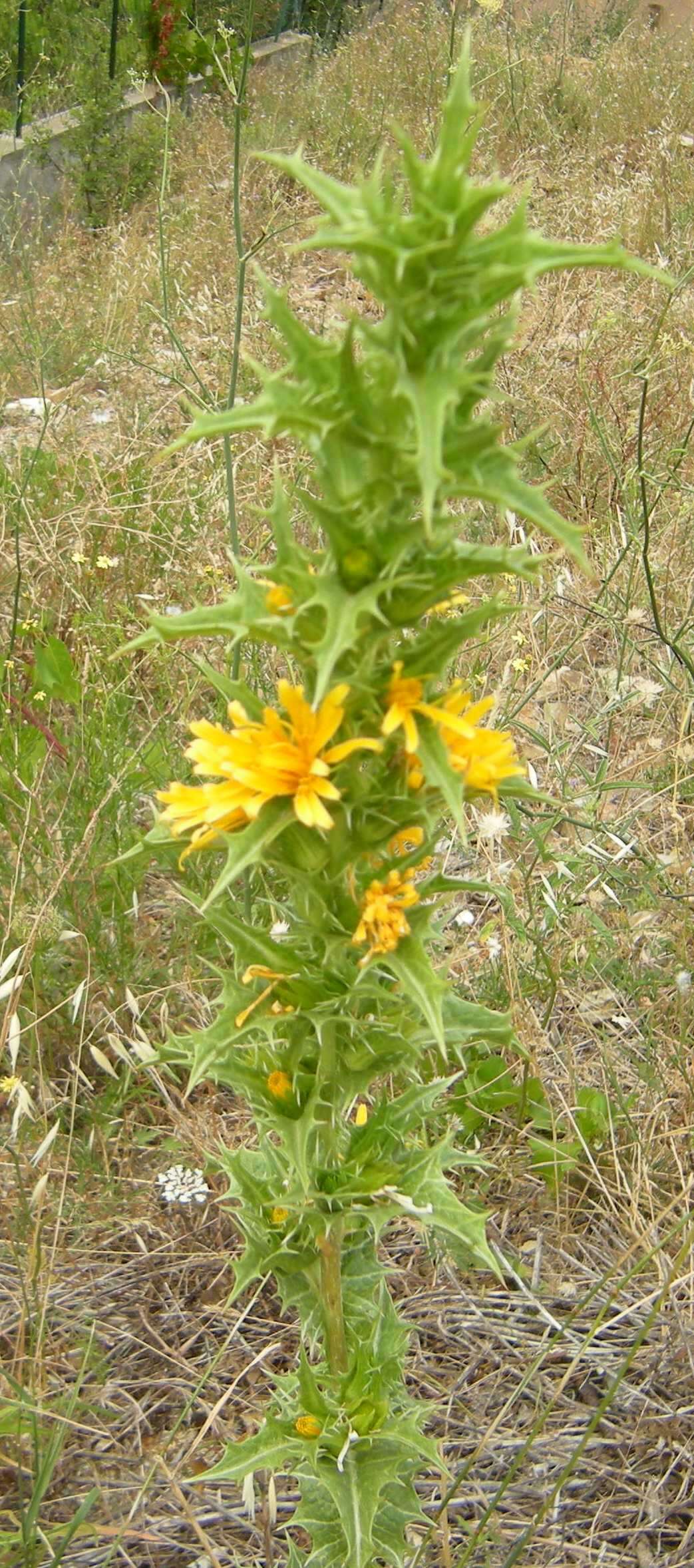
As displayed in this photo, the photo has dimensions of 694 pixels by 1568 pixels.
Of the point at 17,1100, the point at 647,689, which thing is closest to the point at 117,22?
the point at 647,689

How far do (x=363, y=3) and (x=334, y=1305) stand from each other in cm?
1164

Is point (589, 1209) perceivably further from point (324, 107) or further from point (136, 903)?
point (324, 107)

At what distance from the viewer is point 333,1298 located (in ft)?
5.32

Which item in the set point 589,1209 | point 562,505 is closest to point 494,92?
point 562,505

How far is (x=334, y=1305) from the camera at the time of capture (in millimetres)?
1624

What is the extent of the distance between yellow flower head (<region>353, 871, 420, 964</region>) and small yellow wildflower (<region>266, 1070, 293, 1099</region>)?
0.23m

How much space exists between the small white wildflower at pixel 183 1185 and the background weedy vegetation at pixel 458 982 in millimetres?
78

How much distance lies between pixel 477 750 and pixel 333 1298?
0.80 meters

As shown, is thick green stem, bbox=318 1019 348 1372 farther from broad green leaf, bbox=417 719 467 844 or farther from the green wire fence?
the green wire fence

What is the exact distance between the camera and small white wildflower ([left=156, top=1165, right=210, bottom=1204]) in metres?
2.36

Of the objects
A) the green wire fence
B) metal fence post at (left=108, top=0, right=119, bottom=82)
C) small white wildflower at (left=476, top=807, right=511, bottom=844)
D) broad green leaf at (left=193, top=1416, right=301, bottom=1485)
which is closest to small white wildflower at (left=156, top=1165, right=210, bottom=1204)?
broad green leaf at (left=193, top=1416, right=301, bottom=1485)

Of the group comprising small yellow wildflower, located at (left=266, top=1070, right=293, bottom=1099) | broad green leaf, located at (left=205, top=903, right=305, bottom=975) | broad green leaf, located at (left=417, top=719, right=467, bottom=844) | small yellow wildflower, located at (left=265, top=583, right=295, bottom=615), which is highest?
small yellow wildflower, located at (left=265, top=583, right=295, bottom=615)

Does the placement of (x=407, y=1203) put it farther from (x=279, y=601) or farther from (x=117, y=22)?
(x=117, y=22)

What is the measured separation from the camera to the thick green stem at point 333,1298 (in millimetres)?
1588
